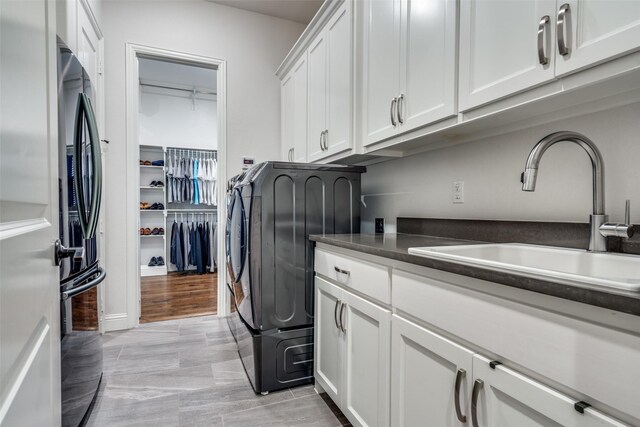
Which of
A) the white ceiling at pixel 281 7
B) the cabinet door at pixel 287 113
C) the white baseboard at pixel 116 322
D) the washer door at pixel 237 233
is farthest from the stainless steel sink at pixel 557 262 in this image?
the white ceiling at pixel 281 7

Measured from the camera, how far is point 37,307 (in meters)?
0.63

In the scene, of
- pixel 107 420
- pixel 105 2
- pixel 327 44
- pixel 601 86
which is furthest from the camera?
pixel 105 2

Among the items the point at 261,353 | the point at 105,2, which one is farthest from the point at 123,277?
the point at 105,2

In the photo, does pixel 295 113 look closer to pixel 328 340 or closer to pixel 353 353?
pixel 328 340

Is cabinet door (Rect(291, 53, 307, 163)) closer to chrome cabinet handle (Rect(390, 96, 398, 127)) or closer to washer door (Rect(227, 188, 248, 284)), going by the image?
washer door (Rect(227, 188, 248, 284))

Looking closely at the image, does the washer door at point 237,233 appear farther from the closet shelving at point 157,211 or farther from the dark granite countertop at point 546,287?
the closet shelving at point 157,211

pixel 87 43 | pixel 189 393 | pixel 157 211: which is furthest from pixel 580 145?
pixel 157 211

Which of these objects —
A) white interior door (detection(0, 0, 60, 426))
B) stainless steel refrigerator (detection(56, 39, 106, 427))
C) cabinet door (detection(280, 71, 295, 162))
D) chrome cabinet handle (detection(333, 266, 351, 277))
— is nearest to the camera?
white interior door (detection(0, 0, 60, 426))

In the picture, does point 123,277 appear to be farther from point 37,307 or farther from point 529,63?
point 529,63

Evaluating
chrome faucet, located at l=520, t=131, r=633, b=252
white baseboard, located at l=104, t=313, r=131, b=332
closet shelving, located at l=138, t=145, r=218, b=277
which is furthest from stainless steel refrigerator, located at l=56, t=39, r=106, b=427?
closet shelving, located at l=138, t=145, r=218, b=277

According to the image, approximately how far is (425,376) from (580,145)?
85 cm

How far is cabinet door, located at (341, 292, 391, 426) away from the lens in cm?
124

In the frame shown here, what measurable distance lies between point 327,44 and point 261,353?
6.81ft

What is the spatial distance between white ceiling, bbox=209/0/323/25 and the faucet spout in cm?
299
